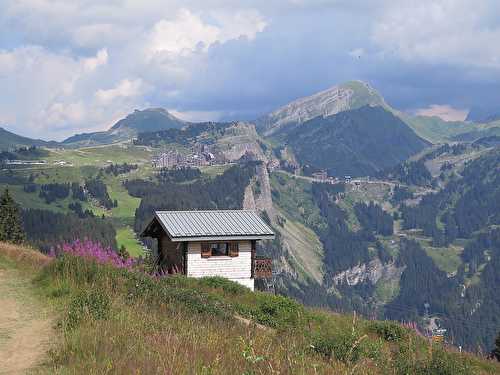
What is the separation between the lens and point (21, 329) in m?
11.3

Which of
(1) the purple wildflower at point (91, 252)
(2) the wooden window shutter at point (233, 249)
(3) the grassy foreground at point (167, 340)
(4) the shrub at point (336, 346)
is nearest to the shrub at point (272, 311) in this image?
(1) the purple wildflower at point (91, 252)

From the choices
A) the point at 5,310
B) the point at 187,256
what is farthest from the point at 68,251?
the point at 187,256

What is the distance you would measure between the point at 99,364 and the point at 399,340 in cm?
2135

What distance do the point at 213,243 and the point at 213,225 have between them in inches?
59.4

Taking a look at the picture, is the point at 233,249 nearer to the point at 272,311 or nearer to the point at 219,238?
the point at 219,238

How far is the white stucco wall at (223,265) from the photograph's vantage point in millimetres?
42094

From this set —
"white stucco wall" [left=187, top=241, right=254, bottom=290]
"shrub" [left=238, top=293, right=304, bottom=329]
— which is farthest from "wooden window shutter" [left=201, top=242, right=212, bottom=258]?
"shrub" [left=238, top=293, right=304, bottom=329]

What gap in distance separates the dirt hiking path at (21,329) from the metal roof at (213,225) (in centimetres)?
2544

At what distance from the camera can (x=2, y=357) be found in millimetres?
9438

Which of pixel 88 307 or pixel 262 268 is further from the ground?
pixel 88 307

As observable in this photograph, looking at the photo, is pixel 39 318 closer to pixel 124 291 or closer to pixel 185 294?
pixel 124 291

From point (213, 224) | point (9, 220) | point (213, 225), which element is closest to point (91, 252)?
point (213, 225)

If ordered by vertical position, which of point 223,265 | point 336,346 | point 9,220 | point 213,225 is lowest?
point 223,265

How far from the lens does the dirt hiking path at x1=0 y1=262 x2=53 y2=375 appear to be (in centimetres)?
908
